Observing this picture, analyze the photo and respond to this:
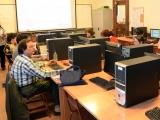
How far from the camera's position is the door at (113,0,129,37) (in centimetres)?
682

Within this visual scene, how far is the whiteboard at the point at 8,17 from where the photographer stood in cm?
658

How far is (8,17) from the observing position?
6.69 meters

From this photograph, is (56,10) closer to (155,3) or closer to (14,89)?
(155,3)

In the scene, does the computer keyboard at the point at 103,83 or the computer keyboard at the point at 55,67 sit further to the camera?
the computer keyboard at the point at 55,67

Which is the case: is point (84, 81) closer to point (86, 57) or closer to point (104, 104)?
point (86, 57)

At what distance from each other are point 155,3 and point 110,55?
13.3 feet

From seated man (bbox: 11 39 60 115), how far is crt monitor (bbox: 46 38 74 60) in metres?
0.84

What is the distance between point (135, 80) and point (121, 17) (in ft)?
19.0

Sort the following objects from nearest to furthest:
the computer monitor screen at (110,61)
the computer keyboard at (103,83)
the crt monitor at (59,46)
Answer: the computer keyboard at (103,83), the computer monitor screen at (110,61), the crt monitor at (59,46)

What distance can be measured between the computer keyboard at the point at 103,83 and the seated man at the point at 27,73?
56 cm

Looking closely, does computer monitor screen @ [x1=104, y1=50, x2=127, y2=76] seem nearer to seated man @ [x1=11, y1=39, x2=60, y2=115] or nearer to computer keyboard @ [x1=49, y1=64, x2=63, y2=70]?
seated man @ [x1=11, y1=39, x2=60, y2=115]

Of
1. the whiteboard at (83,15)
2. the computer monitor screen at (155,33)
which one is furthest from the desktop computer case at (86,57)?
the whiteboard at (83,15)

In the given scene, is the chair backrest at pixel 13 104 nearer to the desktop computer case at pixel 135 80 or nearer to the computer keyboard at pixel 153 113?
the desktop computer case at pixel 135 80

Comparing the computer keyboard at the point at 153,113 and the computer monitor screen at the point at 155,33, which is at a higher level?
the computer monitor screen at the point at 155,33
